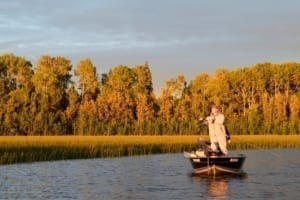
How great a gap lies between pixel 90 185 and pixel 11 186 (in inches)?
120

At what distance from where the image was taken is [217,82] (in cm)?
9419

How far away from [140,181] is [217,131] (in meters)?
4.91

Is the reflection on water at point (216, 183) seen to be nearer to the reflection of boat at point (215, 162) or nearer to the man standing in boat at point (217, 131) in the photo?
the reflection of boat at point (215, 162)

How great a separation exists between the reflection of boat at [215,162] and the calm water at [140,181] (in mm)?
703

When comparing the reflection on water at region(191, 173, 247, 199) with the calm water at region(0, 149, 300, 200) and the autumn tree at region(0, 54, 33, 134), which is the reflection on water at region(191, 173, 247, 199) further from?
the autumn tree at region(0, 54, 33, 134)

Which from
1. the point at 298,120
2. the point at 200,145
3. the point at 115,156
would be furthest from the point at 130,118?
the point at 200,145

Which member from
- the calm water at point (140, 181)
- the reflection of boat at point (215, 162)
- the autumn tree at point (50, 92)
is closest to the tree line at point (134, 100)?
the autumn tree at point (50, 92)

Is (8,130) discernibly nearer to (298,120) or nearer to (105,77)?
(105,77)

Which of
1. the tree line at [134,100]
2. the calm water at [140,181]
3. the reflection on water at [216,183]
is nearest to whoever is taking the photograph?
the reflection on water at [216,183]

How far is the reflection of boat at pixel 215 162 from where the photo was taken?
29016 mm

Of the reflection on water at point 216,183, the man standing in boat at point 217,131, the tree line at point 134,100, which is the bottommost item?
the reflection on water at point 216,183

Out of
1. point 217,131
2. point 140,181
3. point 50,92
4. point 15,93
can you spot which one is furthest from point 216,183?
point 50,92

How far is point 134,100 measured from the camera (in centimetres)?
9050

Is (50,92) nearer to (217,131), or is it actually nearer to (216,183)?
(217,131)
